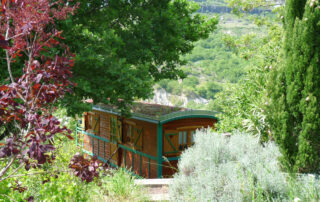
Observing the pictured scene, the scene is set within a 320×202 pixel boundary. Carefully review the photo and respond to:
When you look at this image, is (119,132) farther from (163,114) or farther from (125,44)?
(125,44)

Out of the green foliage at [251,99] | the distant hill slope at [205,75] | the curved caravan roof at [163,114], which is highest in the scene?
the green foliage at [251,99]

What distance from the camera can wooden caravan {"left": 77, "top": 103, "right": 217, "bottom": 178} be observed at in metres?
11.2

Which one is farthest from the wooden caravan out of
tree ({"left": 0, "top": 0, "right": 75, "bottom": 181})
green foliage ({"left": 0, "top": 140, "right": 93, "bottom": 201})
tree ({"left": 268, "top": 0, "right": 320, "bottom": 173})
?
tree ({"left": 0, "top": 0, "right": 75, "bottom": 181})

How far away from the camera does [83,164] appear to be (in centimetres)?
383

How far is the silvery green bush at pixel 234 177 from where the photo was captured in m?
4.10

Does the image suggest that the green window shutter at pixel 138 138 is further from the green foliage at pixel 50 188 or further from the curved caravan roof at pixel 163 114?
the green foliage at pixel 50 188

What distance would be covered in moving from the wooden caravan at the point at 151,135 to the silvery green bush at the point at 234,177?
464 cm

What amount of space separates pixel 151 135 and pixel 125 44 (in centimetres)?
368

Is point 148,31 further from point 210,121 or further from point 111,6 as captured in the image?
point 210,121

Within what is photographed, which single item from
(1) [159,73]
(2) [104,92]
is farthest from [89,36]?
(1) [159,73]

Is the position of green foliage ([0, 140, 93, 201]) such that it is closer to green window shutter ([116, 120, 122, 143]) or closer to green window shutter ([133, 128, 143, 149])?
green window shutter ([133, 128, 143, 149])

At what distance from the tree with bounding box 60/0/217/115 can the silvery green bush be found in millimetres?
4278

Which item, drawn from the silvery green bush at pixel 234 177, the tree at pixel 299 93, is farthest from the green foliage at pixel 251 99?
the tree at pixel 299 93

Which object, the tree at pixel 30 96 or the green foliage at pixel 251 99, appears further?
the green foliage at pixel 251 99
